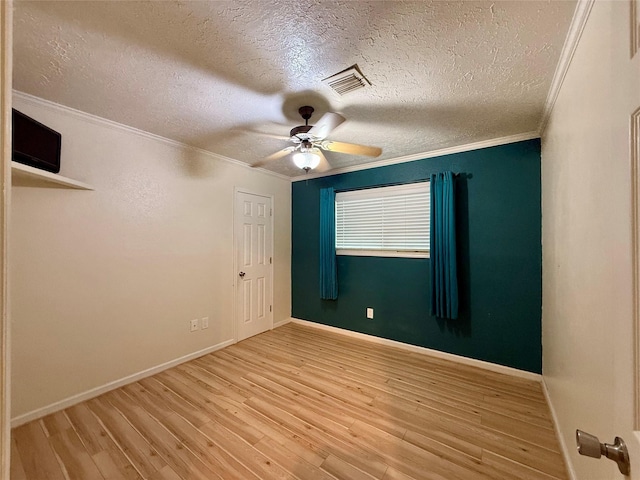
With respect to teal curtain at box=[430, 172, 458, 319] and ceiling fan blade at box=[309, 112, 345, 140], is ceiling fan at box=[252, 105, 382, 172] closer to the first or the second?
ceiling fan blade at box=[309, 112, 345, 140]

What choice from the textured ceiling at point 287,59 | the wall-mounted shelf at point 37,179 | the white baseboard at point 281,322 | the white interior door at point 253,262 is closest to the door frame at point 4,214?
the textured ceiling at point 287,59

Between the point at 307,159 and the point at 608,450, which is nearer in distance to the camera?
the point at 608,450

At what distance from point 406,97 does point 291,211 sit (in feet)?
9.08

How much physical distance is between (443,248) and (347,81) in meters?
2.06

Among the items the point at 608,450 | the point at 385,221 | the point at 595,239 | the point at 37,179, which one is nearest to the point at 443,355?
the point at 385,221

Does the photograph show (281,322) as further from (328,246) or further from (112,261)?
(112,261)

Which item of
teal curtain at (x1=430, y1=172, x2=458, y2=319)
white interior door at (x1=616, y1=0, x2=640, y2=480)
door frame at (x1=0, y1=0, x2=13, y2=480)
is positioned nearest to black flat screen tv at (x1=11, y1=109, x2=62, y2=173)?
door frame at (x1=0, y1=0, x2=13, y2=480)

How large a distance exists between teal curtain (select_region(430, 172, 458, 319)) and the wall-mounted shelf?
3.40 metres

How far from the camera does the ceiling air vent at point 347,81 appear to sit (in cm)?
164

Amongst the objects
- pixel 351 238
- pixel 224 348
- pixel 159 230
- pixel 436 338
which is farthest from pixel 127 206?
pixel 436 338

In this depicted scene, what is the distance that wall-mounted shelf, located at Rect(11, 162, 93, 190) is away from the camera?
61.7 inches

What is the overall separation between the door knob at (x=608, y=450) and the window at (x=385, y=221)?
2.62m

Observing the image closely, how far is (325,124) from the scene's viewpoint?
184 centimetres

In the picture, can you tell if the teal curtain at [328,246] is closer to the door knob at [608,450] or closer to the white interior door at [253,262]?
the white interior door at [253,262]
